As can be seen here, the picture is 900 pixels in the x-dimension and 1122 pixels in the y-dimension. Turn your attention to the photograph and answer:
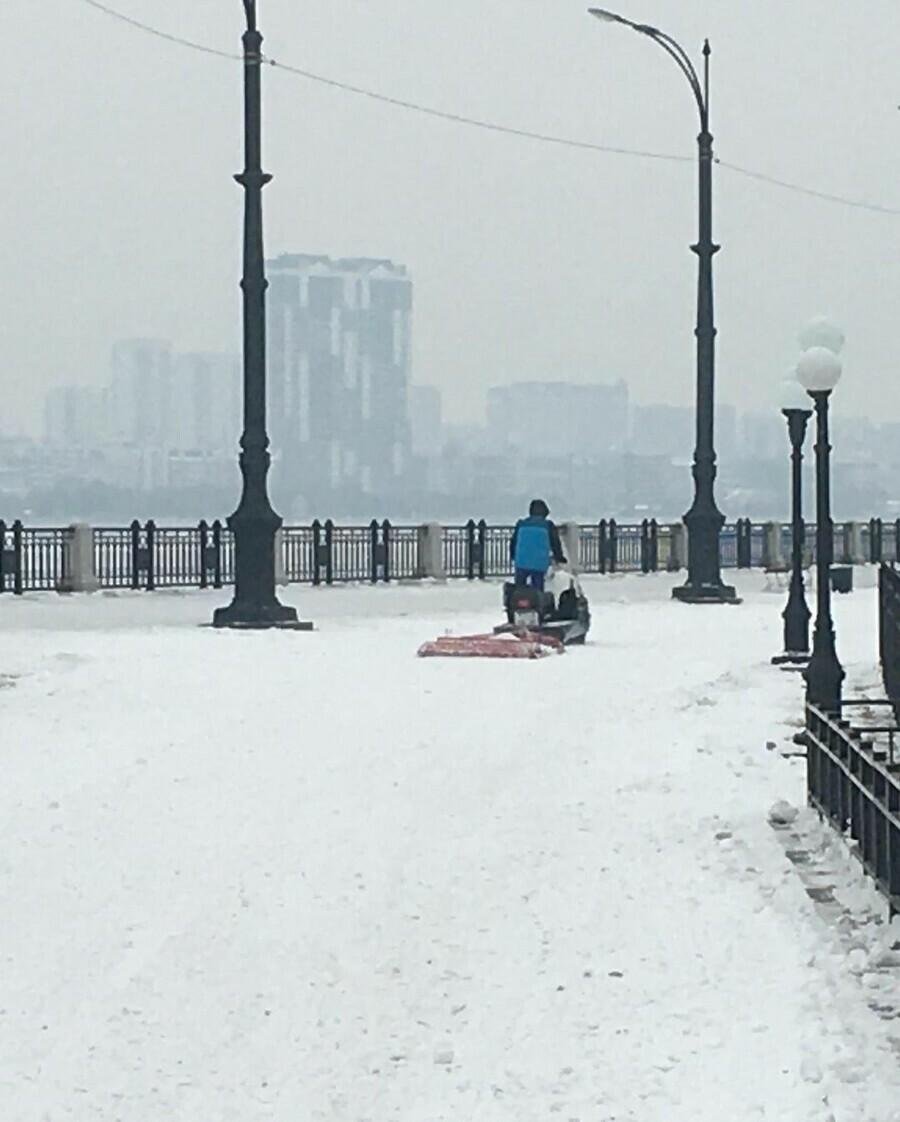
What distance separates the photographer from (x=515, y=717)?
662 inches

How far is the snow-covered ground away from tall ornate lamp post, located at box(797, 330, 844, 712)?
2.03 feet

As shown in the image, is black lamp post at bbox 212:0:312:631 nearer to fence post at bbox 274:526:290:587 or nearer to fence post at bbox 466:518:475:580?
fence post at bbox 274:526:290:587

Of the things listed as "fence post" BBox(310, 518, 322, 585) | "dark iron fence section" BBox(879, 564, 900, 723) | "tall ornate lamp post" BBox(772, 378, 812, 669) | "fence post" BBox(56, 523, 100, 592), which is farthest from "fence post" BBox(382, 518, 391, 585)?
"dark iron fence section" BBox(879, 564, 900, 723)

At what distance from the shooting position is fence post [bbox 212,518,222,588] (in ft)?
132

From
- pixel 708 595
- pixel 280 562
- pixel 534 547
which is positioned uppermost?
pixel 534 547

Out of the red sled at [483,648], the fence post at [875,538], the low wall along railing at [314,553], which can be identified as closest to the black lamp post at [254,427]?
the red sled at [483,648]

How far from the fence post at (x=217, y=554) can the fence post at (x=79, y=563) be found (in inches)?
99.3

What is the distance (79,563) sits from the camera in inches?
1499

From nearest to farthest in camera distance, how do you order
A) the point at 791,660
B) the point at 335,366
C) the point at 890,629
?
the point at 890,629
the point at 791,660
the point at 335,366

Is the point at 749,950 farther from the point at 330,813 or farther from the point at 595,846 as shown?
the point at 330,813

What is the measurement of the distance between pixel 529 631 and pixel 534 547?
1.30 m

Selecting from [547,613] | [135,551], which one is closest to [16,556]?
[135,551]

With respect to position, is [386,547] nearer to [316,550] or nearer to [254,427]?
[316,550]

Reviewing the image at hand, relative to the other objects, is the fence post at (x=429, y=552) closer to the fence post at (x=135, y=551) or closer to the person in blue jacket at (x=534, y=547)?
the fence post at (x=135, y=551)
